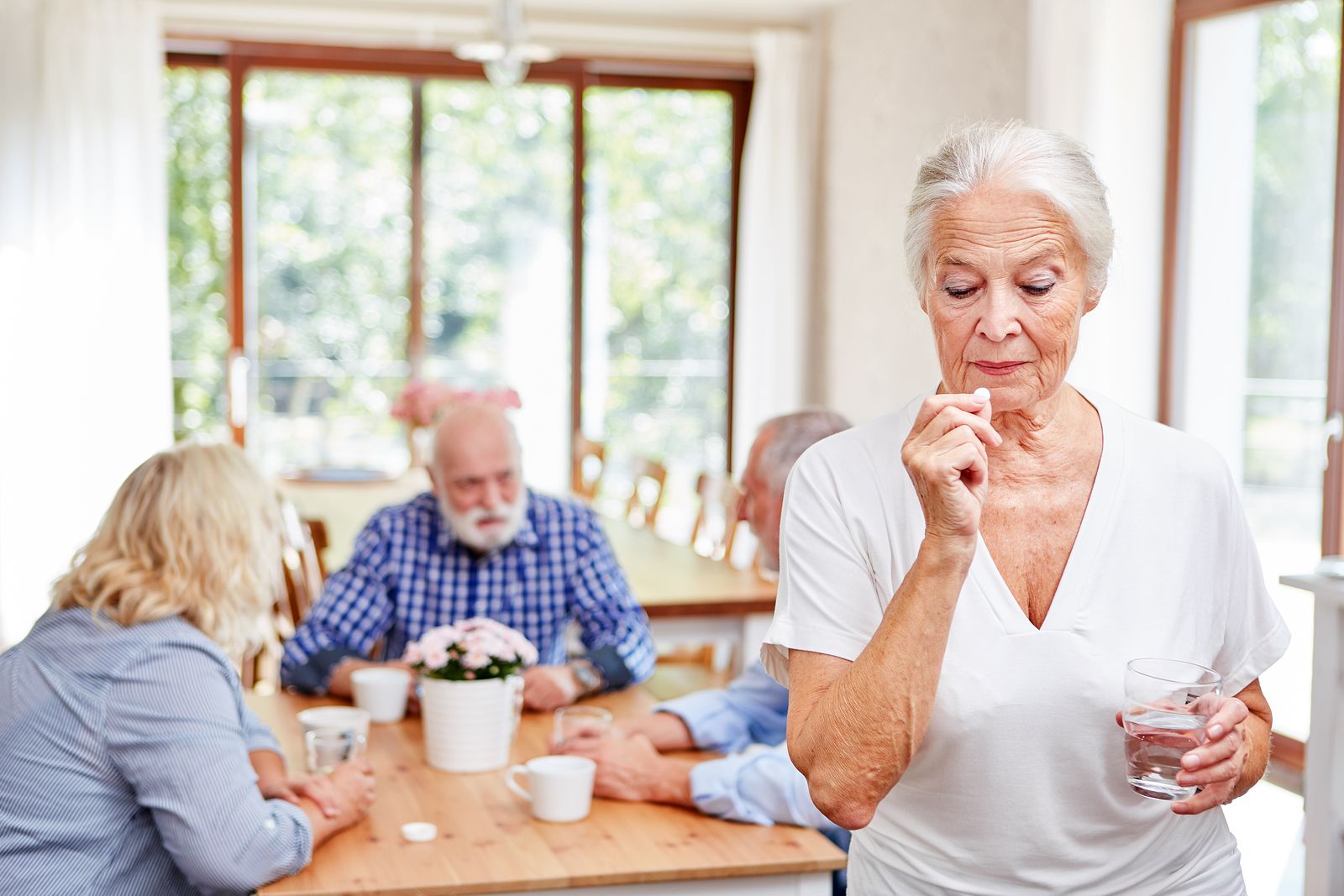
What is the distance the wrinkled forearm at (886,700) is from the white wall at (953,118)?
1.88 metres

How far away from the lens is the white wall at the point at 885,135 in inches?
201

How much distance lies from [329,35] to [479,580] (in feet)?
13.4

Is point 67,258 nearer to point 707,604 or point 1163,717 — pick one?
point 707,604

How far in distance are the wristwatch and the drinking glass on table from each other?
43 cm

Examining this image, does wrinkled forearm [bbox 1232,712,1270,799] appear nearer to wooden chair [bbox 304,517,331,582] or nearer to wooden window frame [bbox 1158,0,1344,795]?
wooden window frame [bbox 1158,0,1344,795]

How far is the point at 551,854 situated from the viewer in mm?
1748

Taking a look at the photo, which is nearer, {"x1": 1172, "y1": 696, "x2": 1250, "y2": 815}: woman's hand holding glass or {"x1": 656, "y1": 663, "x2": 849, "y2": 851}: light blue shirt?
{"x1": 1172, "y1": 696, "x2": 1250, "y2": 815}: woman's hand holding glass

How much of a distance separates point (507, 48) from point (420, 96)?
2.33m

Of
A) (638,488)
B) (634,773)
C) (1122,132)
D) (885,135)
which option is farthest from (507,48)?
(634,773)

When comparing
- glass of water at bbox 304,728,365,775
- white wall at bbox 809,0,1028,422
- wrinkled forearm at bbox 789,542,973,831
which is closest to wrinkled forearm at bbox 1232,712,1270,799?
wrinkled forearm at bbox 789,542,973,831

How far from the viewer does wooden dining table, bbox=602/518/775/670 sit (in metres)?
3.14

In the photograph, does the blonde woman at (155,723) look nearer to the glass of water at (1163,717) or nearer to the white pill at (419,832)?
the white pill at (419,832)

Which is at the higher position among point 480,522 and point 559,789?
point 480,522

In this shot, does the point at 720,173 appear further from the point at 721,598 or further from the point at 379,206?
the point at 721,598
